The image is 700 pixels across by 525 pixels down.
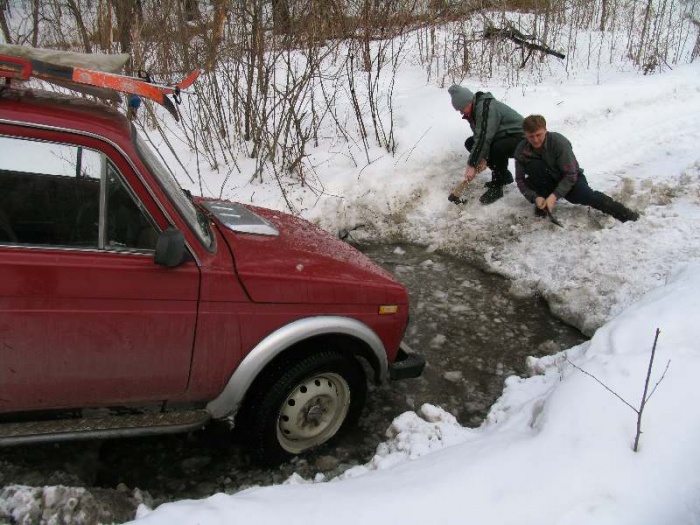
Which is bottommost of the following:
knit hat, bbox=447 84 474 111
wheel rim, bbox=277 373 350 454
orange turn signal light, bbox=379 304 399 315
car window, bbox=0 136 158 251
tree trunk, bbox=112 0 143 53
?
wheel rim, bbox=277 373 350 454

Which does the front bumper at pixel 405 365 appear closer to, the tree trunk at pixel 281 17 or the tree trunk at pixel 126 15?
the tree trunk at pixel 281 17

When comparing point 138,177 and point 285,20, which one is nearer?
point 138,177

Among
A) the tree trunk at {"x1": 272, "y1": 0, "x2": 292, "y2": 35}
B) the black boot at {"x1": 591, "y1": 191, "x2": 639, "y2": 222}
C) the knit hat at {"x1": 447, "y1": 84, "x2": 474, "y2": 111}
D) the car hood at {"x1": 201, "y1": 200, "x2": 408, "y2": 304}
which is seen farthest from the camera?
the tree trunk at {"x1": 272, "y1": 0, "x2": 292, "y2": 35}

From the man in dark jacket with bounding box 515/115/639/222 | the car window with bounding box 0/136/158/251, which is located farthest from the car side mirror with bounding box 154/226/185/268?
the man in dark jacket with bounding box 515/115/639/222

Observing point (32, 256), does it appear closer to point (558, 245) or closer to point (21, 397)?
point (21, 397)

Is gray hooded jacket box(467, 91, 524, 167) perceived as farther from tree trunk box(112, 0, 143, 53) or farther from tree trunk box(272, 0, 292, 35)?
tree trunk box(112, 0, 143, 53)

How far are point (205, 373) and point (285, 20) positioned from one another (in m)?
5.04

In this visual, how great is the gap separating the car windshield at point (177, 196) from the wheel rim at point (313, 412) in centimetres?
95

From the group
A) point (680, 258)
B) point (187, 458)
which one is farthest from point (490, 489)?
point (680, 258)

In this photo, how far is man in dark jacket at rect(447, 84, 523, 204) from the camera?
233 inches

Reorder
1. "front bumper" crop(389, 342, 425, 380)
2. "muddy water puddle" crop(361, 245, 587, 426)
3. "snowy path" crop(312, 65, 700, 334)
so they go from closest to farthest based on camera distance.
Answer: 1. "front bumper" crop(389, 342, 425, 380)
2. "muddy water puddle" crop(361, 245, 587, 426)
3. "snowy path" crop(312, 65, 700, 334)

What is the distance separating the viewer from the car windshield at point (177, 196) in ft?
8.20

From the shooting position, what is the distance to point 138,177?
7.80 ft

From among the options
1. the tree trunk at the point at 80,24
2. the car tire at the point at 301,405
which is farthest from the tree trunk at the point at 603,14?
the car tire at the point at 301,405
